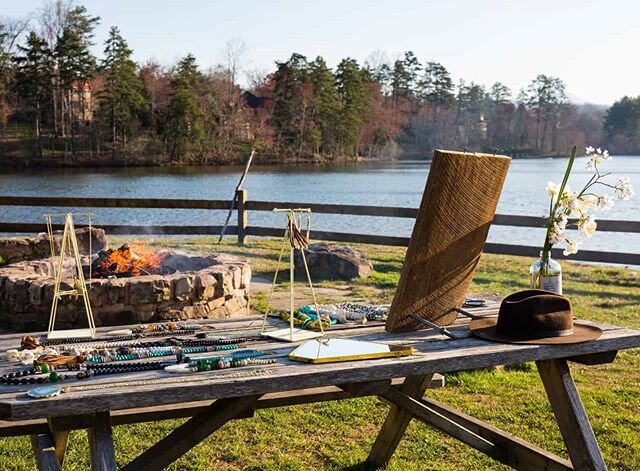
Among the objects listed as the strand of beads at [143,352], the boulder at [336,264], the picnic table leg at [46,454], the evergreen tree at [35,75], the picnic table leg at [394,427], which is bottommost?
the boulder at [336,264]

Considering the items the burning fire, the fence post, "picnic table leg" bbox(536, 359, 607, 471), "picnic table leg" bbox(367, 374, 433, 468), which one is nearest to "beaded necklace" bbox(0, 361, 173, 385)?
"picnic table leg" bbox(367, 374, 433, 468)

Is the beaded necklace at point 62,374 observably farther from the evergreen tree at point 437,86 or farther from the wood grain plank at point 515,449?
the evergreen tree at point 437,86

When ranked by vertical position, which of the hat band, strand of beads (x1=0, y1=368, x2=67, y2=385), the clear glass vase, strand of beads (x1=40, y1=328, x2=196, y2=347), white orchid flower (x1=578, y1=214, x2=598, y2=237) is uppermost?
white orchid flower (x1=578, y1=214, x2=598, y2=237)

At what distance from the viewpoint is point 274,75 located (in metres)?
51.9

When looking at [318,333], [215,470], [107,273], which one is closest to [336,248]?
[107,273]

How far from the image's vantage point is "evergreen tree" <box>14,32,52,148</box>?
144 ft

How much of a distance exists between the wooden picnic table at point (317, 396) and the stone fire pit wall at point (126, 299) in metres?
2.94

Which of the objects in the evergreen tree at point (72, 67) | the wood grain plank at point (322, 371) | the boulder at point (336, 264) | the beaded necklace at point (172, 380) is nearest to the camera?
the wood grain plank at point (322, 371)

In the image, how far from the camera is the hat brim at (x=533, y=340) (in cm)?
258

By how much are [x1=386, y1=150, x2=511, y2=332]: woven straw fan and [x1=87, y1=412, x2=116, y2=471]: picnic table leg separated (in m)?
1.12

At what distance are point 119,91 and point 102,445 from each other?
46159 millimetres

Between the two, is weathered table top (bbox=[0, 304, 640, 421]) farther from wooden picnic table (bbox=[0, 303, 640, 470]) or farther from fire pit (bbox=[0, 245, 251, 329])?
fire pit (bbox=[0, 245, 251, 329])

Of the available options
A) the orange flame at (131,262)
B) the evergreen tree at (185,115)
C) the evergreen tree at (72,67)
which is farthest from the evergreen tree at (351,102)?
the orange flame at (131,262)

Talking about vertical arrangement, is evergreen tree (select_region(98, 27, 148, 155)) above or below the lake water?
above
